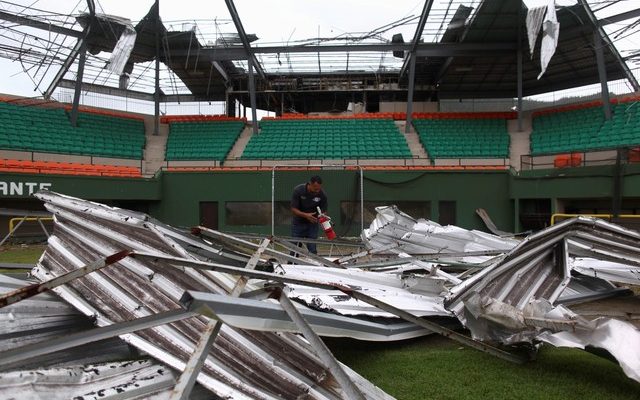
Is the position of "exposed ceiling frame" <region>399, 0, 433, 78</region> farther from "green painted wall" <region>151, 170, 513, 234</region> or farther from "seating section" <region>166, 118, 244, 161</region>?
"seating section" <region>166, 118, 244, 161</region>

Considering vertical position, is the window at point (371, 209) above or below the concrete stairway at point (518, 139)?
below

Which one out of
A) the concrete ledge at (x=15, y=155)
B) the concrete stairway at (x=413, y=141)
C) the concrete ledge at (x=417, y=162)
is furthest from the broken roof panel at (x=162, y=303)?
the concrete stairway at (x=413, y=141)

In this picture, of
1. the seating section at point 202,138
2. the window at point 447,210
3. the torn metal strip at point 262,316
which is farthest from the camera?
the seating section at point 202,138

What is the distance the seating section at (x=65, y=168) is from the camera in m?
12.2

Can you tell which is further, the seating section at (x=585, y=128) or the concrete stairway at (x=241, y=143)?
the concrete stairway at (x=241, y=143)

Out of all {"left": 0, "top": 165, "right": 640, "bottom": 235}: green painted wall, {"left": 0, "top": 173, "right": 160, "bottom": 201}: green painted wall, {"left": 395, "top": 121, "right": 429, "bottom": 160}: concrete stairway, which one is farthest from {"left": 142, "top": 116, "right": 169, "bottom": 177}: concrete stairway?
{"left": 395, "top": 121, "right": 429, "bottom": 160}: concrete stairway

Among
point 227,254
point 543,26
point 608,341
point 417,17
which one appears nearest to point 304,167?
point 417,17

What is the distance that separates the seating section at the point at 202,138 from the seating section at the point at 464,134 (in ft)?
27.0

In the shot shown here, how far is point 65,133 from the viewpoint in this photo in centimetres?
1606

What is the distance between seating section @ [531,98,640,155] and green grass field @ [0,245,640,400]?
1261 centimetres

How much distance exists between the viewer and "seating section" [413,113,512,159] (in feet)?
52.4

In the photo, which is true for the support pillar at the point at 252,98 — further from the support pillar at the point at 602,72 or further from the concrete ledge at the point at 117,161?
the support pillar at the point at 602,72

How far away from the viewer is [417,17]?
1577 centimetres

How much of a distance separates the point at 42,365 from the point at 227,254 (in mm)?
1454
